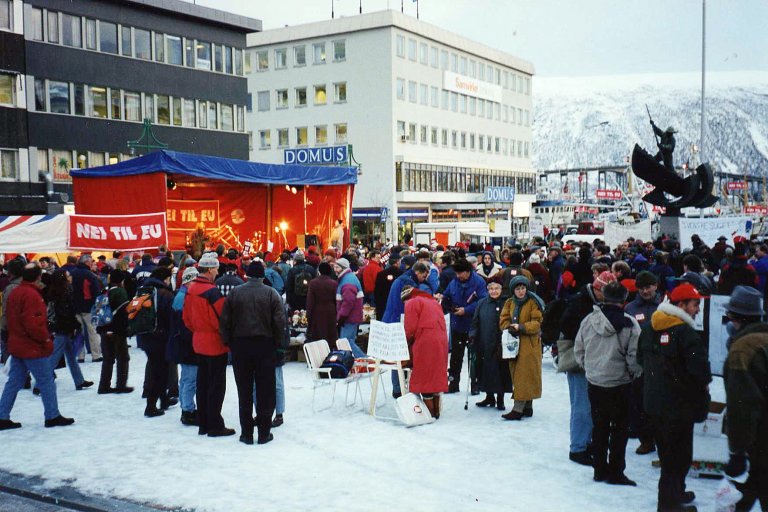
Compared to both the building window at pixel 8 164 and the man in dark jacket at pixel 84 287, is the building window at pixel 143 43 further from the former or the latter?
the man in dark jacket at pixel 84 287

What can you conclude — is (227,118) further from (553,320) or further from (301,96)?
(553,320)

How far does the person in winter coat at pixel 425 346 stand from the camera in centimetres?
806

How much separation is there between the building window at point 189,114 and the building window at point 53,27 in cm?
698

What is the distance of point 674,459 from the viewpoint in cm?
522

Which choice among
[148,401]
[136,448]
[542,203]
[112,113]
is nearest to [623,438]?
[136,448]

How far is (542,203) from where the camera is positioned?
71.2m

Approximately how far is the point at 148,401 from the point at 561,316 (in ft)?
16.7

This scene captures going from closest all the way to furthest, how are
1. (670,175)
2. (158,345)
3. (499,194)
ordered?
(158,345)
(670,175)
(499,194)

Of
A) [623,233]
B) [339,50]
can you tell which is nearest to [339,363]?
[623,233]

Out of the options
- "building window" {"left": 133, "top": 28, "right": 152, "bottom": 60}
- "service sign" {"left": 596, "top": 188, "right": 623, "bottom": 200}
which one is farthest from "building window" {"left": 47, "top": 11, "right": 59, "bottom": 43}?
"service sign" {"left": 596, "top": 188, "right": 623, "bottom": 200}

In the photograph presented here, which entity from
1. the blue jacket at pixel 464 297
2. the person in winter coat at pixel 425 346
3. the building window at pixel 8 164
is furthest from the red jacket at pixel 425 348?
the building window at pixel 8 164

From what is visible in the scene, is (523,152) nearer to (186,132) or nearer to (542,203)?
(542,203)

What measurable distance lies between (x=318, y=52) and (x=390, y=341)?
164 feet

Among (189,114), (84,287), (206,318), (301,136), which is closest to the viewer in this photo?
(206,318)
